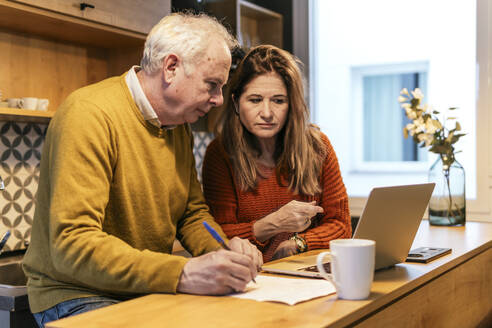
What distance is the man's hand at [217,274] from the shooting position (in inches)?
45.3

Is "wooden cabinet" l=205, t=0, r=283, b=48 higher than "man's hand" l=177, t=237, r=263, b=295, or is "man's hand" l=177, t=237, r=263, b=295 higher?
"wooden cabinet" l=205, t=0, r=283, b=48

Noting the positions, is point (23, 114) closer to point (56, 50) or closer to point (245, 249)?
point (56, 50)

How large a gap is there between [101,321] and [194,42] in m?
0.75

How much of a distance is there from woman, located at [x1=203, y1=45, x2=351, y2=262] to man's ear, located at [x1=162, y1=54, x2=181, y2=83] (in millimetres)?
494

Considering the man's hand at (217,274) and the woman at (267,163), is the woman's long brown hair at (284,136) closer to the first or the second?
the woman at (267,163)

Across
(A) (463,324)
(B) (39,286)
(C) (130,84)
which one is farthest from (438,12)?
(B) (39,286)

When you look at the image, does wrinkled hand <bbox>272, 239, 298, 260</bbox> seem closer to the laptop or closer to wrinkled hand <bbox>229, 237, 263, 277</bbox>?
the laptop

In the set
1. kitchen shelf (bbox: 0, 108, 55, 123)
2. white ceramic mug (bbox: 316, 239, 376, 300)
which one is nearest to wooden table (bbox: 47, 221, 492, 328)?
white ceramic mug (bbox: 316, 239, 376, 300)

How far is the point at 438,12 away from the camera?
465cm

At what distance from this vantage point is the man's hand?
1.15m

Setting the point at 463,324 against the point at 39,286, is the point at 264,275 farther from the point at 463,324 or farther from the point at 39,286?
the point at 463,324

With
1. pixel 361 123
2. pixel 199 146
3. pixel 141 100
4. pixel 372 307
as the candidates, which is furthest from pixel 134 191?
pixel 361 123

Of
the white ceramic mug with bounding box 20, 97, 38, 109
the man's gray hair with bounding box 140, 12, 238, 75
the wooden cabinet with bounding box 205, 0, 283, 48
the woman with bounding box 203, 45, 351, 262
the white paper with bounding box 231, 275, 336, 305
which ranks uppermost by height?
the wooden cabinet with bounding box 205, 0, 283, 48

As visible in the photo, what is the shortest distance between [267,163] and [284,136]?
0.11 metres
